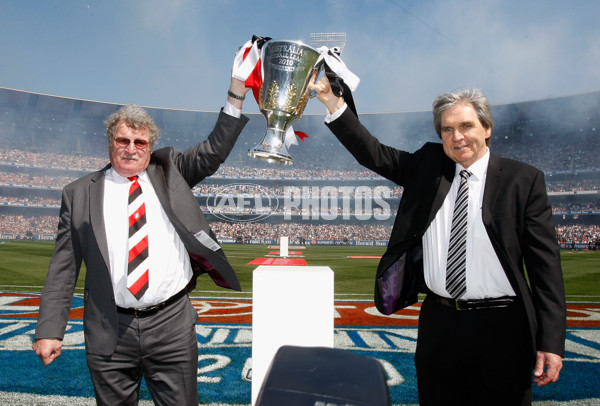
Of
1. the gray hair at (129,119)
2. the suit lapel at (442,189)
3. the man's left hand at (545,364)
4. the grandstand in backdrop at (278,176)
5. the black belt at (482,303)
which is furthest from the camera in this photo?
the grandstand in backdrop at (278,176)

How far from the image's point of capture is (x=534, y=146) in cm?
3953

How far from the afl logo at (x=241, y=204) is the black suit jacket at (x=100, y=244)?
38657 mm

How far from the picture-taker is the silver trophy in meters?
1.82

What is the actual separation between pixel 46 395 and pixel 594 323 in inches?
281

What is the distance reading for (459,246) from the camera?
1.76 metres

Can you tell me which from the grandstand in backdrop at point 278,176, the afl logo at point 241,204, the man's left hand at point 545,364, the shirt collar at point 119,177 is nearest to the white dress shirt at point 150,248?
the shirt collar at point 119,177

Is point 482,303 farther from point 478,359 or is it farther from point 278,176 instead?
point 278,176

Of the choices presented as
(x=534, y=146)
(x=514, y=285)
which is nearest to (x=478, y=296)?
(x=514, y=285)

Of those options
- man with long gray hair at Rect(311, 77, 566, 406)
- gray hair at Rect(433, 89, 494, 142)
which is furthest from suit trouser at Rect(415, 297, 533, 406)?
gray hair at Rect(433, 89, 494, 142)

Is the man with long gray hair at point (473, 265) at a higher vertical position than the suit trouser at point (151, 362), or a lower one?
higher

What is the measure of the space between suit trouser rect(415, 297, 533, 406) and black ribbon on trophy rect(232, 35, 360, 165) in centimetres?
105

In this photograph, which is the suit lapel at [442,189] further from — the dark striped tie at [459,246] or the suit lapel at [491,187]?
the suit lapel at [491,187]

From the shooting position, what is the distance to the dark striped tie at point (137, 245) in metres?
1.87

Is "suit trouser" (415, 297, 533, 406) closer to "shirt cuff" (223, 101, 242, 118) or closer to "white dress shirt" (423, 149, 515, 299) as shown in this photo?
"white dress shirt" (423, 149, 515, 299)
